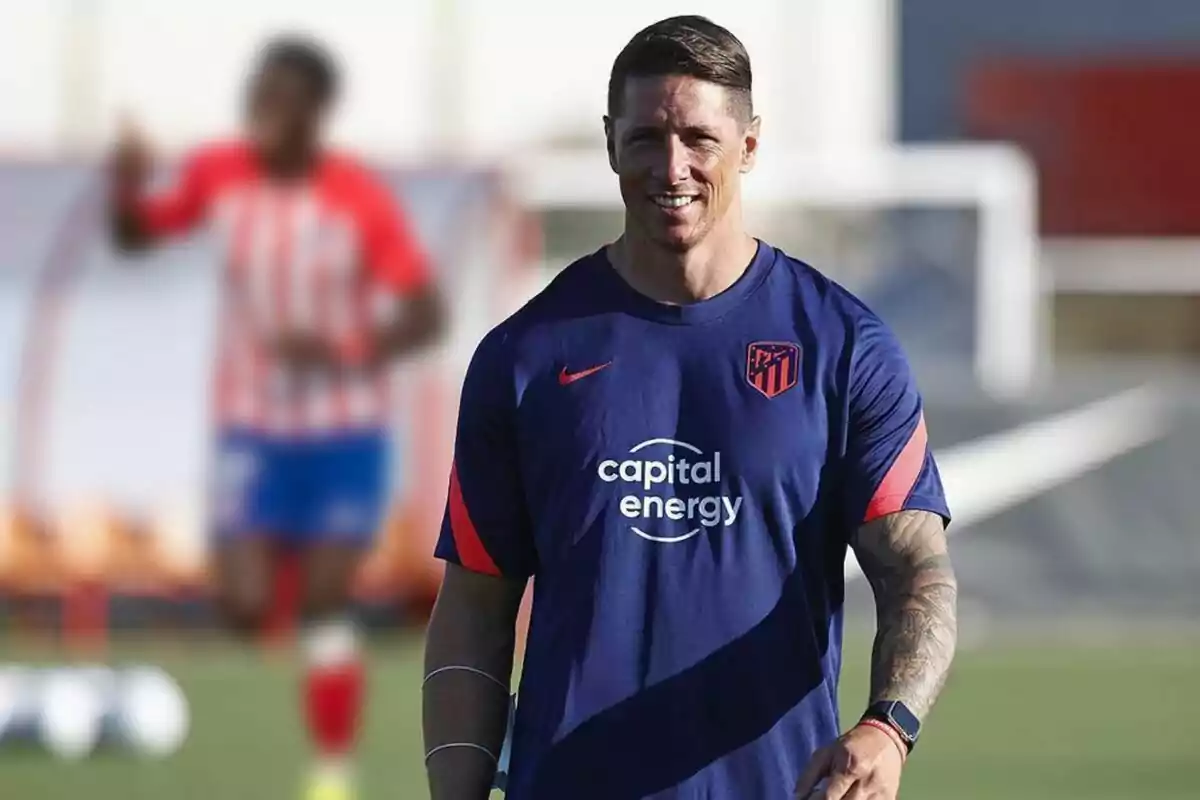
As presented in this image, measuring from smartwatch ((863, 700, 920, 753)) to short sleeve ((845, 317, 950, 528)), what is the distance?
301mm

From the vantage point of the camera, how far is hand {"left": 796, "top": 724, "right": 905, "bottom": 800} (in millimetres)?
4039

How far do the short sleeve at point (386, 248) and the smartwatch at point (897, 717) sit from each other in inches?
478

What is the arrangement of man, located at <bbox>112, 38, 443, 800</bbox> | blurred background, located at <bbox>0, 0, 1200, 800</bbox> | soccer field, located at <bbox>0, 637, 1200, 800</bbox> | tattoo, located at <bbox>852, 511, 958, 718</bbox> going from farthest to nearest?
man, located at <bbox>112, 38, 443, 800</bbox>, blurred background, located at <bbox>0, 0, 1200, 800</bbox>, soccer field, located at <bbox>0, 637, 1200, 800</bbox>, tattoo, located at <bbox>852, 511, 958, 718</bbox>

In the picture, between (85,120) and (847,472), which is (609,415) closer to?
(847,472)

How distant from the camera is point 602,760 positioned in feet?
14.1

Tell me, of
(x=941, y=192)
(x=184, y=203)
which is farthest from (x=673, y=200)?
(x=941, y=192)

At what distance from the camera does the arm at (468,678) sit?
451 cm

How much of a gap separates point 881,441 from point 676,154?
1.75ft

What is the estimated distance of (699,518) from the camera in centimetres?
431

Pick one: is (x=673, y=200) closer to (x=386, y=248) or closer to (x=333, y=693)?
(x=333, y=693)

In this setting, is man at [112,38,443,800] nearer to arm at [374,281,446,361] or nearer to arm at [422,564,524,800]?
arm at [374,281,446,361]

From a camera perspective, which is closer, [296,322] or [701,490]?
[701,490]


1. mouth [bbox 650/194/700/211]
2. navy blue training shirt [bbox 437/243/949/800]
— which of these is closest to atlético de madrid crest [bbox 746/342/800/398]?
navy blue training shirt [bbox 437/243/949/800]

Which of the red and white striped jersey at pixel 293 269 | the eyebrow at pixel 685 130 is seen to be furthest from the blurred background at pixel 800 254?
the eyebrow at pixel 685 130
